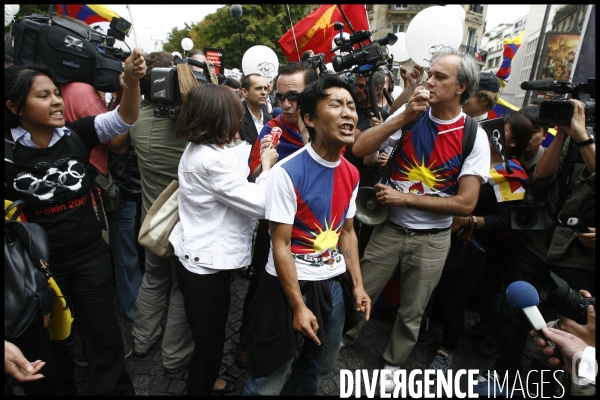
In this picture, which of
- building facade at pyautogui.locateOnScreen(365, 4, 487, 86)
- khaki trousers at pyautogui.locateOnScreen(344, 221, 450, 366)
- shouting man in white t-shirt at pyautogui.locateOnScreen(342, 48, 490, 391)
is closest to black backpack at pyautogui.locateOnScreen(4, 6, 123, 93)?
shouting man in white t-shirt at pyautogui.locateOnScreen(342, 48, 490, 391)

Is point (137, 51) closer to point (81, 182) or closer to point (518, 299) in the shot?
point (81, 182)

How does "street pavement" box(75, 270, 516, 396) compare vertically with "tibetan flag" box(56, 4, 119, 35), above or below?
below

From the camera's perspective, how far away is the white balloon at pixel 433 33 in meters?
3.40

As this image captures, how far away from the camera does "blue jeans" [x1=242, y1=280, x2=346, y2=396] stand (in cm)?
197

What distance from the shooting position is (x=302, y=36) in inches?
278

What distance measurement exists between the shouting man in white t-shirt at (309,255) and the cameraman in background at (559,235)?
1.34 meters

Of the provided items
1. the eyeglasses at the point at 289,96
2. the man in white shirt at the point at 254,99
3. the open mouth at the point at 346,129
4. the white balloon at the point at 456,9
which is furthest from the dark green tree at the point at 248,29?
the open mouth at the point at 346,129

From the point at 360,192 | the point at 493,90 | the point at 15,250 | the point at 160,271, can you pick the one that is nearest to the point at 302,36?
the point at 493,90

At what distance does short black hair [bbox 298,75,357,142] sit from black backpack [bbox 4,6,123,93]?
1.47 meters

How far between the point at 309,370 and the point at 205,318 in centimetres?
69

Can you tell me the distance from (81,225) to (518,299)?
236cm

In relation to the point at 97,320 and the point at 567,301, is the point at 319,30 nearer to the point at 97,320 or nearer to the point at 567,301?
the point at 97,320

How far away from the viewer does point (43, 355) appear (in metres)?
1.95

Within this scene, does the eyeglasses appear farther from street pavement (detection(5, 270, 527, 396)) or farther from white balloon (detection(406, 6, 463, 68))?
street pavement (detection(5, 270, 527, 396))
